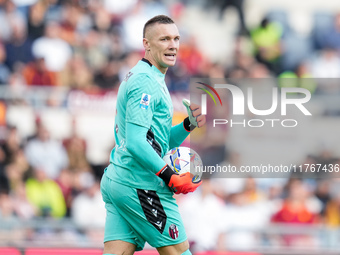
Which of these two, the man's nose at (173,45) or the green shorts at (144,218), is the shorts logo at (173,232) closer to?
the green shorts at (144,218)

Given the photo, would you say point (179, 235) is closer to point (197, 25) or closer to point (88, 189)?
point (88, 189)

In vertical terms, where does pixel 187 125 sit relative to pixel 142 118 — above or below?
below

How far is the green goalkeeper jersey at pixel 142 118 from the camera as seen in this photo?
16.0ft

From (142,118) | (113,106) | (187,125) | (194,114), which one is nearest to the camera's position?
(142,118)

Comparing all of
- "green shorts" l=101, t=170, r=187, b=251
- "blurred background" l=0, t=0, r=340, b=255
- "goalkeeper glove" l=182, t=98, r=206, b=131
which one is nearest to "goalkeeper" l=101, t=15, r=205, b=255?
"green shorts" l=101, t=170, r=187, b=251

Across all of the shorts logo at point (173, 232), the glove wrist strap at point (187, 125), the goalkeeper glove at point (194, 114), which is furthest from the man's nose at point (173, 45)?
the shorts logo at point (173, 232)

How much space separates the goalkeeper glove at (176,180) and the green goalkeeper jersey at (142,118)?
20cm

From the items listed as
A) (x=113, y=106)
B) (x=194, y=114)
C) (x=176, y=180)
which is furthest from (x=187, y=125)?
(x=113, y=106)

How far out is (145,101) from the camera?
4.89 meters

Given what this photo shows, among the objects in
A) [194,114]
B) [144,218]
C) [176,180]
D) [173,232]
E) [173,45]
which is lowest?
[173,232]

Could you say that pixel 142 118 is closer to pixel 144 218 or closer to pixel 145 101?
pixel 145 101

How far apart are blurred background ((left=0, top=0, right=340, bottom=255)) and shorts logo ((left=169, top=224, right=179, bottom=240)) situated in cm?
351

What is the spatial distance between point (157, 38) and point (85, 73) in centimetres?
695

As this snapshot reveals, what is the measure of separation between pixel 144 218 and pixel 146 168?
368mm
